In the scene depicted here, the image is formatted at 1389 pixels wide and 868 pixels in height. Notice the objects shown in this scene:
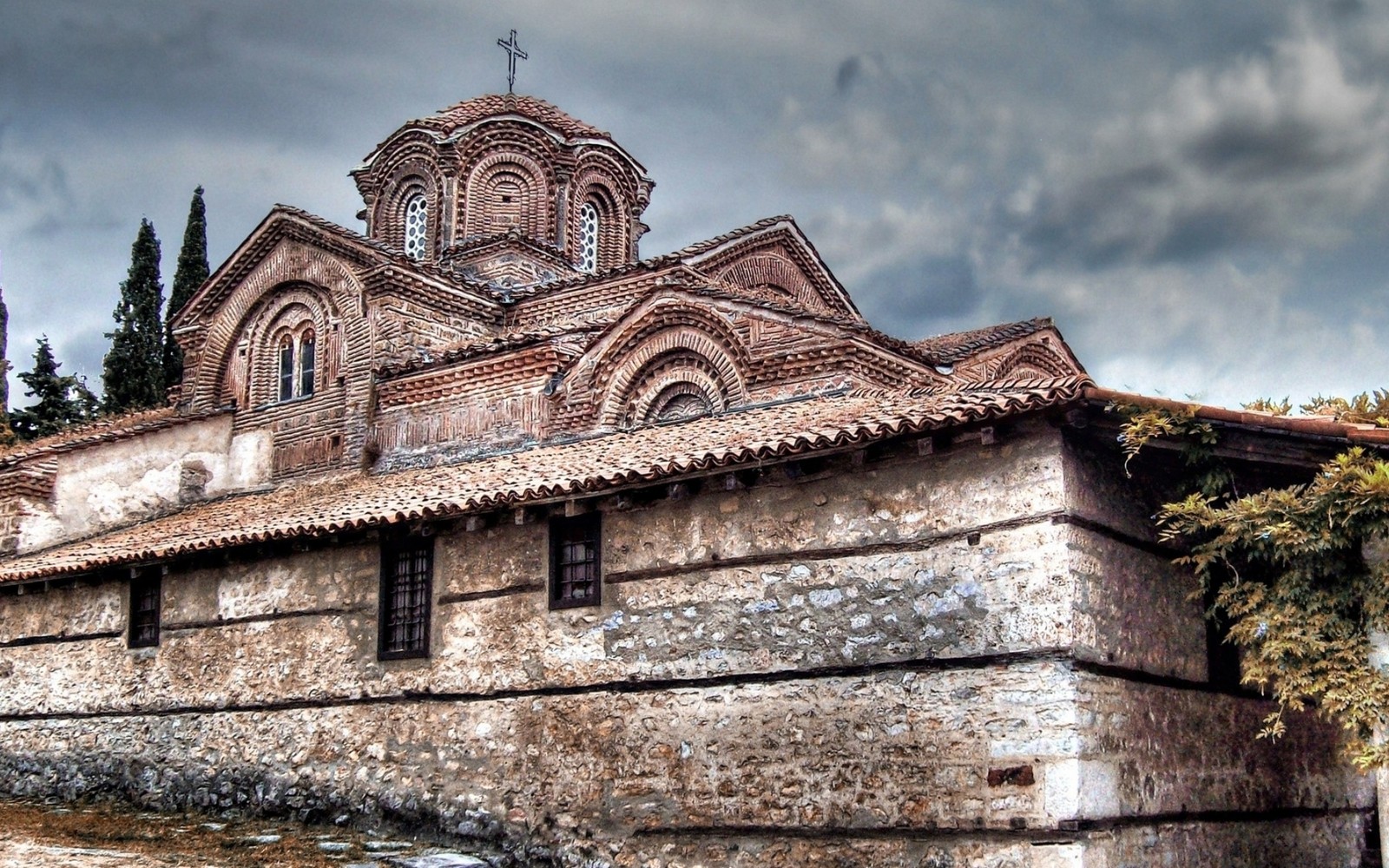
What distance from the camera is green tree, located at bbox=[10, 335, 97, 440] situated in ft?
76.5

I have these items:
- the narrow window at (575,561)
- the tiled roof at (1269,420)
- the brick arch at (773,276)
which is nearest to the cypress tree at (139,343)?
the brick arch at (773,276)

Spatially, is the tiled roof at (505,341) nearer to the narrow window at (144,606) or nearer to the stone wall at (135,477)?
the stone wall at (135,477)

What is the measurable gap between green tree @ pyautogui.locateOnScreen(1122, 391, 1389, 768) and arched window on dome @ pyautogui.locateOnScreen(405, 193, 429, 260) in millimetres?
12918

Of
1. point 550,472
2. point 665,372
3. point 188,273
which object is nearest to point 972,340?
point 665,372

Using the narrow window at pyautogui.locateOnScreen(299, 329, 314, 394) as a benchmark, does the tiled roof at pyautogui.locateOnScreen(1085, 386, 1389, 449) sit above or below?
below

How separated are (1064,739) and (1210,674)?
2.03 m

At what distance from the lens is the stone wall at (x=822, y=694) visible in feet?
26.6

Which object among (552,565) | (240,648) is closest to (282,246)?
(240,648)

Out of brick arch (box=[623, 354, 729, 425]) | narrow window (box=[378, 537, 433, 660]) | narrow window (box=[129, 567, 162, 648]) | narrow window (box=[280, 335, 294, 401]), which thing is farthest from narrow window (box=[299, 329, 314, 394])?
narrow window (box=[378, 537, 433, 660])

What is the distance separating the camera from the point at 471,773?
10461mm

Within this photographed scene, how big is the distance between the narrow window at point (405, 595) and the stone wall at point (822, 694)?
13 centimetres

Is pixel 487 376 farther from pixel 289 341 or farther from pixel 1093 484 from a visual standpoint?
pixel 1093 484

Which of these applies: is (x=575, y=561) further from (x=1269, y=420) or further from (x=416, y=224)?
(x=416, y=224)

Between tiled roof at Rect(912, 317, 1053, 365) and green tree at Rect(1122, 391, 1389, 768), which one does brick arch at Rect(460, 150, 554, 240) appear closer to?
tiled roof at Rect(912, 317, 1053, 365)
